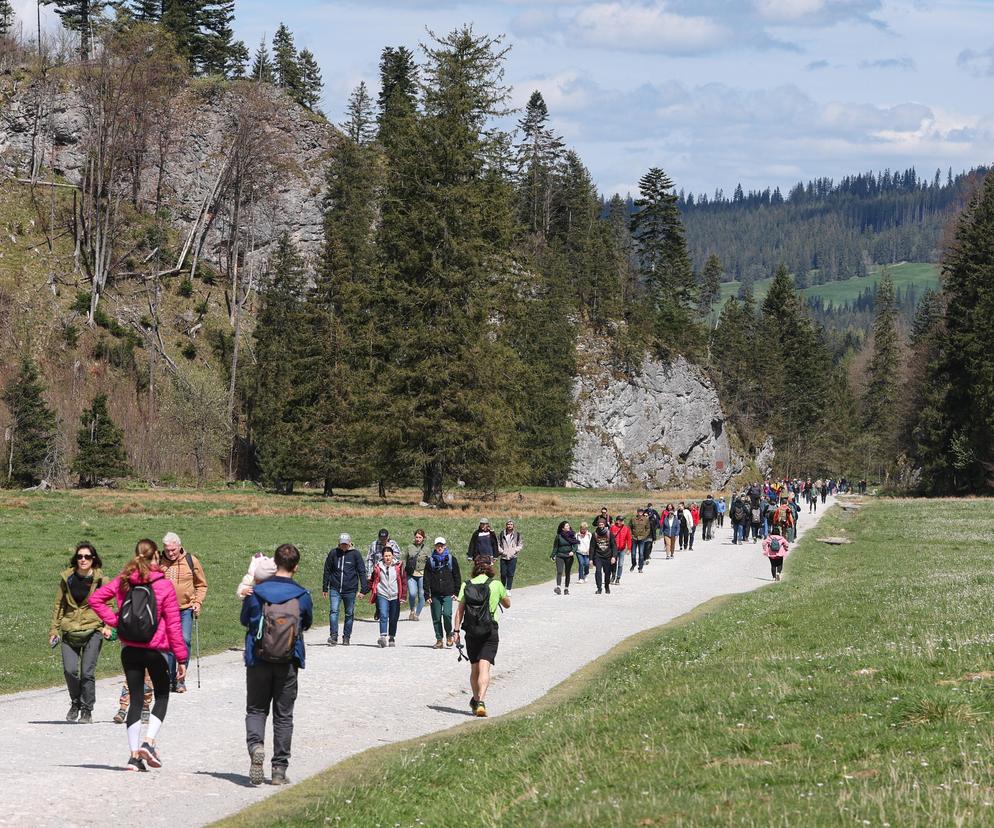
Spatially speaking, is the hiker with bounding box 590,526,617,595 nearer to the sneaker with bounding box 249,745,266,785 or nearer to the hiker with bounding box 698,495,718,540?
the sneaker with bounding box 249,745,266,785

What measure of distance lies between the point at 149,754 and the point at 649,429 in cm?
9927

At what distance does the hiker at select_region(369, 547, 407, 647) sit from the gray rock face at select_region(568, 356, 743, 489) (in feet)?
258

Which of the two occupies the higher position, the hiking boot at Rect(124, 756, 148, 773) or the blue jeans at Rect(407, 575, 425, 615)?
the hiking boot at Rect(124, 756, 148, 773)

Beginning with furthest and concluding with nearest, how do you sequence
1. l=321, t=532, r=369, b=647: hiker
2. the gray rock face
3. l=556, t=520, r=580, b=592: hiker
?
the gray rock face
l=556, t=520, r=580, b=592: hiker
l=321, t=532, r=369, b=647: hiker

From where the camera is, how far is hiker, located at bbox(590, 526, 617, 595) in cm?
3017

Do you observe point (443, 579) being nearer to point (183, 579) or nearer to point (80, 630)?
point (183, 579)

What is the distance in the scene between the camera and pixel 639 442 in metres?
108

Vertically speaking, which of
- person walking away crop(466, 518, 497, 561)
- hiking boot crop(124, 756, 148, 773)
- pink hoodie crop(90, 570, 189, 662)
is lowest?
hiking boot crop(124, 756, 148, 773)

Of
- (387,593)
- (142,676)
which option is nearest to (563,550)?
(387,593)

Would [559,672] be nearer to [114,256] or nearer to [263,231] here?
[114,256]

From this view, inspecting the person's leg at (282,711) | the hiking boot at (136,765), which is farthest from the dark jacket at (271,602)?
the hiking boot at (136,765)

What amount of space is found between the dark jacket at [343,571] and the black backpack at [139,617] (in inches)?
368

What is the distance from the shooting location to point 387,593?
66.2ft

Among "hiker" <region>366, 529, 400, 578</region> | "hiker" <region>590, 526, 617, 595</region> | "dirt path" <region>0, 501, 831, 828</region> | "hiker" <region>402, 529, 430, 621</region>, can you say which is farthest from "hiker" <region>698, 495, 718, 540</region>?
"hiker" <region>366, 529, 400, 578</region>
